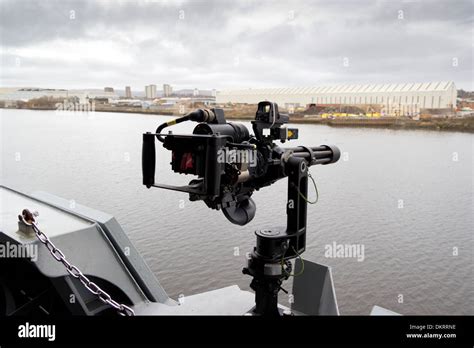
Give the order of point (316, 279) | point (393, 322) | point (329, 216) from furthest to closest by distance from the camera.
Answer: point (329, 216), point (316, 279), point (393, 322)

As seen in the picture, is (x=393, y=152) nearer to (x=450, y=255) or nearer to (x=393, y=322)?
(x=450, y=255)

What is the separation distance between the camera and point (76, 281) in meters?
2.83

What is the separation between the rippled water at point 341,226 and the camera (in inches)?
308

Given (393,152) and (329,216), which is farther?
(393,152)

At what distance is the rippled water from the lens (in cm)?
782

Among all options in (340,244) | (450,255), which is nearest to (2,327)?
(340,244)

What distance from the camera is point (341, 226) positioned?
10336 millimetres

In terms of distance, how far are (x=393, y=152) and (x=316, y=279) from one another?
22.4m
